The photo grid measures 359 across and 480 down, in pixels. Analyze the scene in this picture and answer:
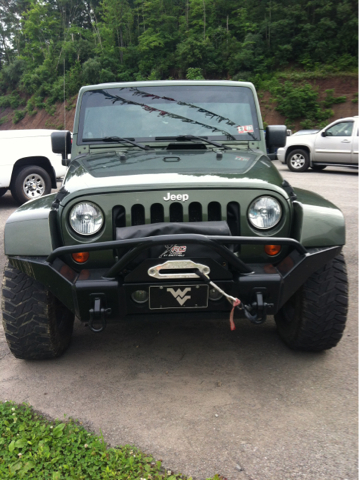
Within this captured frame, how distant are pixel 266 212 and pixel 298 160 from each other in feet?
39.7

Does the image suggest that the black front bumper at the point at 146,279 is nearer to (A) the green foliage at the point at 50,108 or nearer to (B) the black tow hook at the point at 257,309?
(B) the black tow hook at the point at 257,309

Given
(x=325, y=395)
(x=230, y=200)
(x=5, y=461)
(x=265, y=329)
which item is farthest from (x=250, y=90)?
(x=5, y=461)

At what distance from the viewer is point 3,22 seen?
72500mm

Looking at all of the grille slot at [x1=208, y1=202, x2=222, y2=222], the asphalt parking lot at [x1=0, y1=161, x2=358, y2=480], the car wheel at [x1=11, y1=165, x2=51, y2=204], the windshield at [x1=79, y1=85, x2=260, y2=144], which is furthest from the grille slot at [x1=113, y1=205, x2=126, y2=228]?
the car wheel at [x1=11, y1=165, x2=51, y2=204]

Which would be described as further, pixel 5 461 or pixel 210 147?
pixel 210 147

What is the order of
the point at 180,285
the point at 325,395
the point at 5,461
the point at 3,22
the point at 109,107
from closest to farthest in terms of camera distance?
the point at 5,461
the point at 180,285
the point at 325,395
the point at 109,107
the point at 3,22

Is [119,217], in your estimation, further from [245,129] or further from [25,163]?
[25,163]

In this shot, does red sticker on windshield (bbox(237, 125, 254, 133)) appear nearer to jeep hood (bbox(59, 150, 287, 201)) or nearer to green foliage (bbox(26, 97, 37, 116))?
jeep hood (bbox(59, 150, 287, 201))

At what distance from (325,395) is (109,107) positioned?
2703 millimetres

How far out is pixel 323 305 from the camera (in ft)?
9.36

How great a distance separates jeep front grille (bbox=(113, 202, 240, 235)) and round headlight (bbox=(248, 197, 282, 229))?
0.10 meters

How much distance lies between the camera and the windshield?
375 cm

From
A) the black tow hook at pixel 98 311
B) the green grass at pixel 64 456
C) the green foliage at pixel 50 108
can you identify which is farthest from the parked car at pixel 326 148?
the green foliage at pixel 50 108

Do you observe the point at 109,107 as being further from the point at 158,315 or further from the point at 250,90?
the point at 158,315
